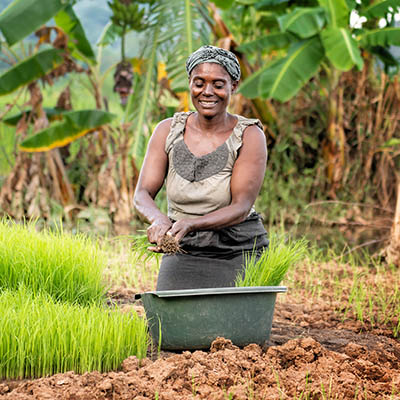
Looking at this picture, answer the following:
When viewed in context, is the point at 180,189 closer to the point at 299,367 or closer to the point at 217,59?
the point at 217,59

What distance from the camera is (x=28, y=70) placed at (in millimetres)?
7926

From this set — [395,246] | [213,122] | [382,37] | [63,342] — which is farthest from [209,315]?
[382,37]

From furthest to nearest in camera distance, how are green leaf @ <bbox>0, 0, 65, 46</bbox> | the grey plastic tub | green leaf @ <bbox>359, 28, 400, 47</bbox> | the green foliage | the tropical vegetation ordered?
the green foliage → green leaf @ <bbox>359, 28, 400, 47</bbox> → the tropical vegetation → green leaf @ <bbox>0, 0, 65, 46</bbox> → the grey plastic tub

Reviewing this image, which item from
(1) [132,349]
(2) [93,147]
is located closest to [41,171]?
(2) [93,147]

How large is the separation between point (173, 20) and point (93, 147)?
261 centimetres

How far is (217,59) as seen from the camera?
324 cm

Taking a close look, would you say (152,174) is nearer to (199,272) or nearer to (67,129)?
(199,272)

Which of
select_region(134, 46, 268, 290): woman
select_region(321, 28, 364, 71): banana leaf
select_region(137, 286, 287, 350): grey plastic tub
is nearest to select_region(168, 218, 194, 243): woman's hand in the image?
select_region(134, 46, 268, 290): woman

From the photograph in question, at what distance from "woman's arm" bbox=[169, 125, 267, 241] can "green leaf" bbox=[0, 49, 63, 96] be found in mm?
5261

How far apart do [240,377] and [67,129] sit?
20.6ft

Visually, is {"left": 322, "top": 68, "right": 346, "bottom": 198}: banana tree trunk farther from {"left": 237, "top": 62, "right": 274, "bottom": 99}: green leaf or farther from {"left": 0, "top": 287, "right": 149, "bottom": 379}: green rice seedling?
{"left": 0, "top": 287, "right": 149, "bottom": 379}: green rice seedling

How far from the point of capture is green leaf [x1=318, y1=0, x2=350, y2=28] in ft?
24.8

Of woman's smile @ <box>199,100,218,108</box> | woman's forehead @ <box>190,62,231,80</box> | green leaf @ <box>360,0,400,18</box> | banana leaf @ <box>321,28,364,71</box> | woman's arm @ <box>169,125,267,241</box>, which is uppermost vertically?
green leaf @ <box>360,0,400,18</box>

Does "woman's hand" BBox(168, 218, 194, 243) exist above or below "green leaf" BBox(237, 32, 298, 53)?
below
